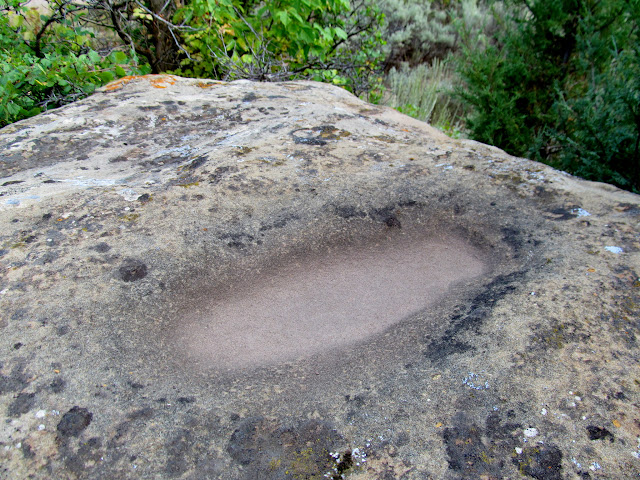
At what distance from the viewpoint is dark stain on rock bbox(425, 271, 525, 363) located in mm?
1398

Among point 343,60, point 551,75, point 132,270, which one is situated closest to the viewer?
point 132,270

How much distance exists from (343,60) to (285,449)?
4.48 meters

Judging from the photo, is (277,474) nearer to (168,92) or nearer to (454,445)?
(454,445)

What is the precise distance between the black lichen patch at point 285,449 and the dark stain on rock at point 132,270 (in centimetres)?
69

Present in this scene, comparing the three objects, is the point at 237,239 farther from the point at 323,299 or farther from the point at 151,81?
the point at 151,81

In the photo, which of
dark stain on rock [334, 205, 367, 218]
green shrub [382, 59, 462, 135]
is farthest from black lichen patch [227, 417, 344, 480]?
green shrub [382, 59, 462, 135]

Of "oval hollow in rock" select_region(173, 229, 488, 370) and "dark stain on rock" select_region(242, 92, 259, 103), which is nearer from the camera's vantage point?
"oval hollow in rock" select_region(173, 229, 488, 370)

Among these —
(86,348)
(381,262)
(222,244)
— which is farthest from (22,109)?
(381,262)

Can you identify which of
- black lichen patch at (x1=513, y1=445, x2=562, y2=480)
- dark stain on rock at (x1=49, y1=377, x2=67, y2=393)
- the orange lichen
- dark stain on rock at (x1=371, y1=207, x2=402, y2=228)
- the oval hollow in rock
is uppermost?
the orange lichen

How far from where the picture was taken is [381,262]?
6.25 feet

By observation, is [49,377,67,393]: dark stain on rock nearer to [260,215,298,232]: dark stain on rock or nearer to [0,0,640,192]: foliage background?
[260,215,298,232]: dark stain on rock

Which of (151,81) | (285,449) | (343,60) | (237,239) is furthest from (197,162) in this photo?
(343,60)

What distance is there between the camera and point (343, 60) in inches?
193

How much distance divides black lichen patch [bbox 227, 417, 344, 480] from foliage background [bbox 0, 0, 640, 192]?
2.72 m
